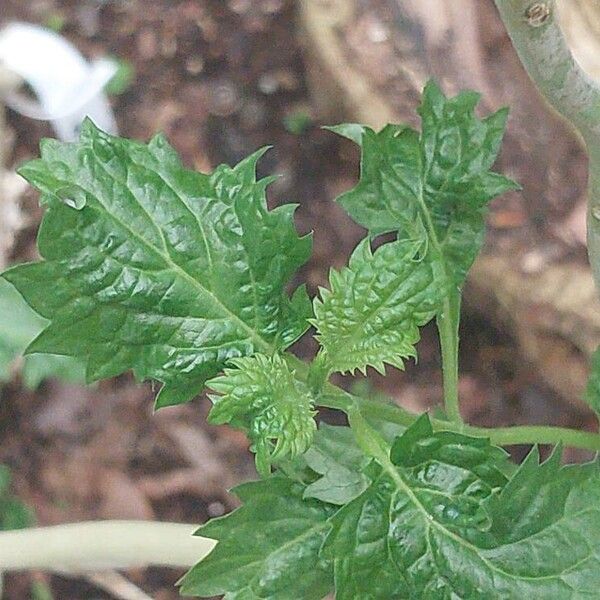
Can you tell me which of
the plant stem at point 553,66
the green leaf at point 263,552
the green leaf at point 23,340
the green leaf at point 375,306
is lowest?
the green leaf at point 23,340

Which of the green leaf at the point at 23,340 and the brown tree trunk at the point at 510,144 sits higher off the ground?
the brown tree trunk at the point at 510,144

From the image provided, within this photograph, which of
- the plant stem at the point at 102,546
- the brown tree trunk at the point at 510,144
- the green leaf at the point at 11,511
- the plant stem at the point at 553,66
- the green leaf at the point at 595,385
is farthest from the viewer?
the green leaf at the point at 11,511

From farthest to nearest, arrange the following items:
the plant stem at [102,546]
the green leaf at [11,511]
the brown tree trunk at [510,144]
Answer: the green leaf at [11,511] → the brown tree trunk at [510,144] → the plant stem at [102,546]

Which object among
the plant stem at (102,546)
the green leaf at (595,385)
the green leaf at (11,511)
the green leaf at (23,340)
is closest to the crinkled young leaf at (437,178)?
the green leaf at (595,385)

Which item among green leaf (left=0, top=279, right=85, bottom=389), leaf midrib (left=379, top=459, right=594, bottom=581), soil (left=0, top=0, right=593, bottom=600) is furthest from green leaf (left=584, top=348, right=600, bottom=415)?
green leaf (left=0, top=279, right=85, bottom=389)

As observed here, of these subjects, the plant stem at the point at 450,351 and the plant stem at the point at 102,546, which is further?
the plant stem at the point at 102,546

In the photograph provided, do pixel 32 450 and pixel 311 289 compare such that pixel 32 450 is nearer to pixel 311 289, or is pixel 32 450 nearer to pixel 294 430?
pixel 311 289

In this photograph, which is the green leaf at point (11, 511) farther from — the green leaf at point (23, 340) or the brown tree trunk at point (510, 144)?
the brown tree trunk at point (510, 144)
